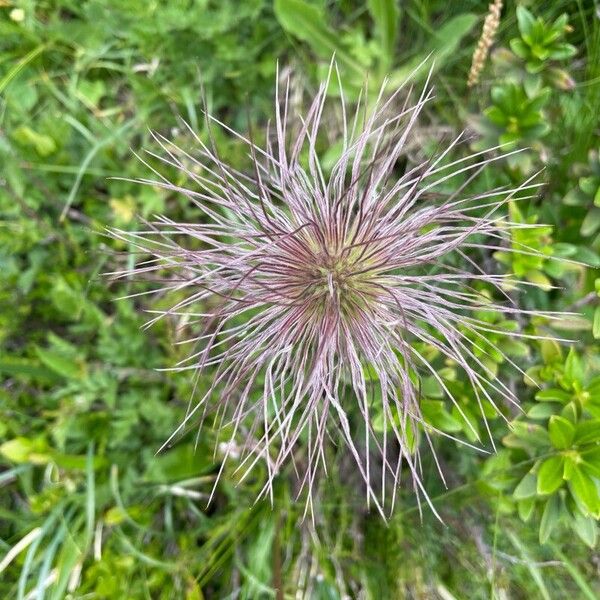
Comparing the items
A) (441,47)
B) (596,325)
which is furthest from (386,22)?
(596,325)

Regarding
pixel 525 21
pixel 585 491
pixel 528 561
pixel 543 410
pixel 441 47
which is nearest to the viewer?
pixel 585 491

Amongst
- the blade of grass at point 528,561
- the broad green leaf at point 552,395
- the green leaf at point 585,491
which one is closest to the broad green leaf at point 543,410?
the broad green leaf at point 552,395

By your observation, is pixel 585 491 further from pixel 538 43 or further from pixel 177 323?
pixel 177 323

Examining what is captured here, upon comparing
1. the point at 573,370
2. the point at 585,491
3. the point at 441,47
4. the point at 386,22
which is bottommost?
the point at 585,491

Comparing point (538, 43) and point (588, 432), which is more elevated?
point (538, 43)

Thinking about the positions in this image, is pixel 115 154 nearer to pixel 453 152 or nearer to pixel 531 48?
pixel 453 152
